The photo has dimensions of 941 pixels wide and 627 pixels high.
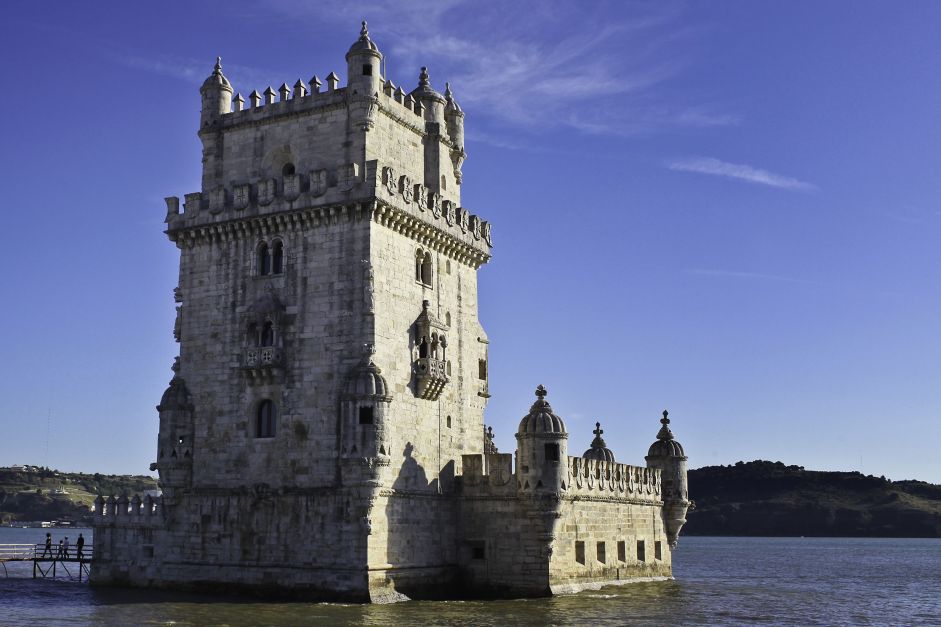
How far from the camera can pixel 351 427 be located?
40562 millimetres

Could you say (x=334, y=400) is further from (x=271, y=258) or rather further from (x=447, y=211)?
(x=447, y=211)

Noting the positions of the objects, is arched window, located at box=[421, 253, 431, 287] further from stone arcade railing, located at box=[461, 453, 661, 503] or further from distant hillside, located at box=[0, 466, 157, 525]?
distant hillside, located at box=[0, 466, 157, 525]

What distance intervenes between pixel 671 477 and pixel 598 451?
401 centimetres

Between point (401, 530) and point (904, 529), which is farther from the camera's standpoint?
point (904, 529)

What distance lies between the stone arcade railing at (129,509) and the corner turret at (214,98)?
15803mm

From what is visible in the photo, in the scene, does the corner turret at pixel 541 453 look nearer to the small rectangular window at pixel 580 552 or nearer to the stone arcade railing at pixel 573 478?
the stone arcade railing at pixel 573 478

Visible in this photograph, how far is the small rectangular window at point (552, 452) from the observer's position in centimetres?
4359

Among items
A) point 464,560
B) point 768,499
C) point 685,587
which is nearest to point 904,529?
point 768,499

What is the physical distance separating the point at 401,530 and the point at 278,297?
10.2 m

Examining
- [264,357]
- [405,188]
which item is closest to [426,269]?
[405,188]

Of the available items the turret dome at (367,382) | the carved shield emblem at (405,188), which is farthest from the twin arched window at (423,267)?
the turret dome at (367,382)

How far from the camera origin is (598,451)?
5806cm

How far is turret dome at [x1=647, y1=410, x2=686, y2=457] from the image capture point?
5708 centimetres

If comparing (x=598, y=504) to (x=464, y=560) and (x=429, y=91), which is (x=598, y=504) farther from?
(x=429, y=91)
